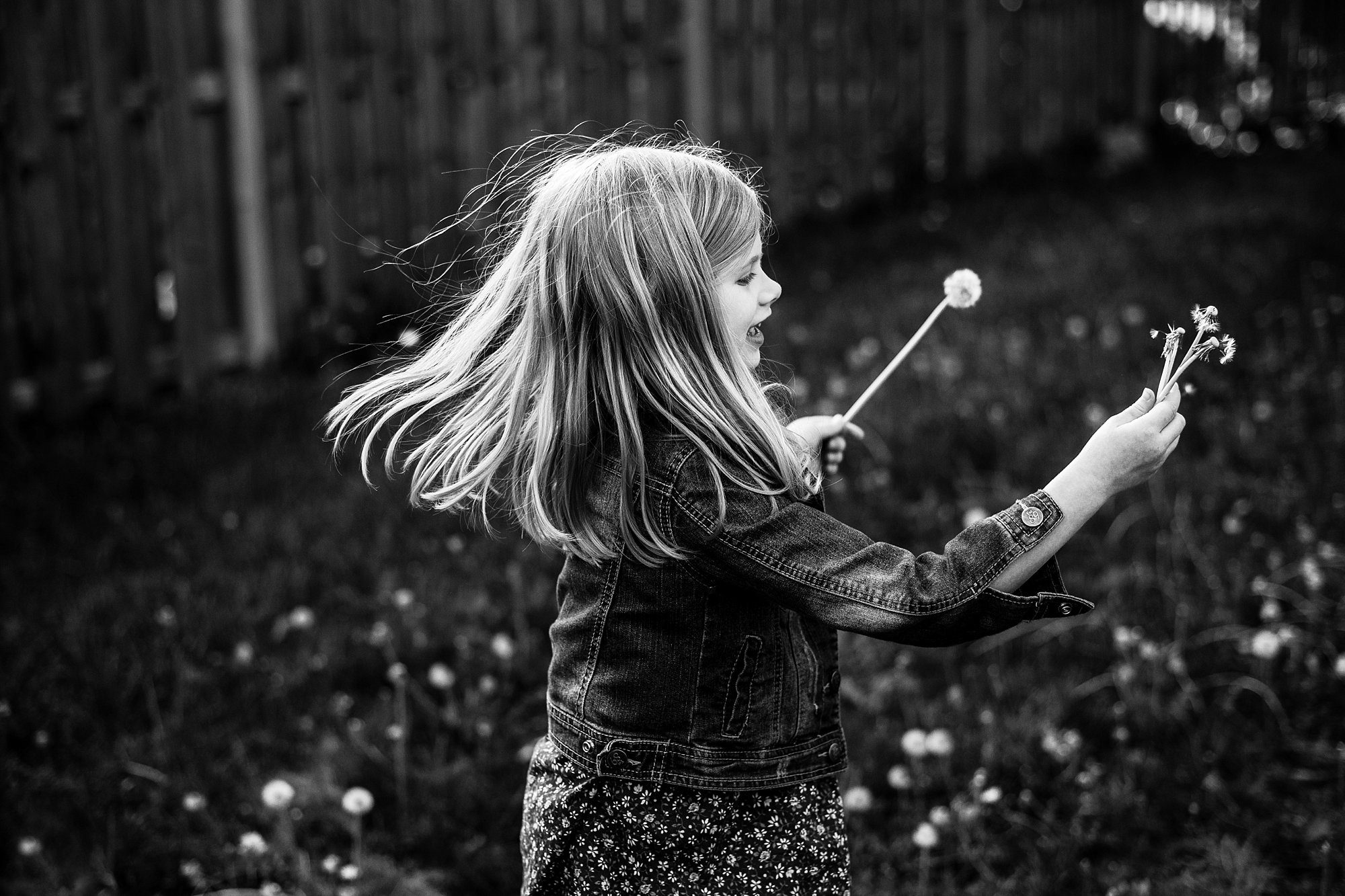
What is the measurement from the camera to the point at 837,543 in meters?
1.72

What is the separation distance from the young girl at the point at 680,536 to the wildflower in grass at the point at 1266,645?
117 centimetres

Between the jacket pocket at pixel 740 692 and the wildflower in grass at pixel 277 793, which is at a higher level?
the jacket pocket at pixel 740 692

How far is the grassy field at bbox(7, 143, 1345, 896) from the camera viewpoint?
2705 millimetres

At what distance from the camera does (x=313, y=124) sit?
17.9 ft

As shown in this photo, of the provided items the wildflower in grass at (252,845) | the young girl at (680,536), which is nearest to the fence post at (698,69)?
the wildflower in grass at (252,845)

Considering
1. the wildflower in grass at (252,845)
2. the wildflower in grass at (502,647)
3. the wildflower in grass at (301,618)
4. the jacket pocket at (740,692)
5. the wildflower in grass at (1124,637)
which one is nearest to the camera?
the jacket pocket at (740,692)

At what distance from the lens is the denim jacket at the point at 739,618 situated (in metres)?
1.65

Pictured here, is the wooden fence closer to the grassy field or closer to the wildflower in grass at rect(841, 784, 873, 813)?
the grassy field

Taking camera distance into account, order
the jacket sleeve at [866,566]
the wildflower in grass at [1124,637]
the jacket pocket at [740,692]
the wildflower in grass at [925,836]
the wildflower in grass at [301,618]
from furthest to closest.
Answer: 1. the wildflower in grass at [301,618]
2. the wildflower in grass at [1124,637]
3. the wildflower in grass at [925,836]
4. the jacket pocket at [740,692]
5. the jacket sleeve at [866,566]

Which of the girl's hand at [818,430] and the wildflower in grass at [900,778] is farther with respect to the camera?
the wildflower in grass at [900,778]

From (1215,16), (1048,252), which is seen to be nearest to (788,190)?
(1048,252)

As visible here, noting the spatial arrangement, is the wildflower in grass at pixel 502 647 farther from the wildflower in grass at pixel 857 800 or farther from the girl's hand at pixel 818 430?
the girl's hand at pixel 818 430

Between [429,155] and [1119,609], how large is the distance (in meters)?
3.61

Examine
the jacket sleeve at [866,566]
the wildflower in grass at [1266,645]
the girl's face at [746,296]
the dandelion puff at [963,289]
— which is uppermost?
the girl's face at [746,296]
